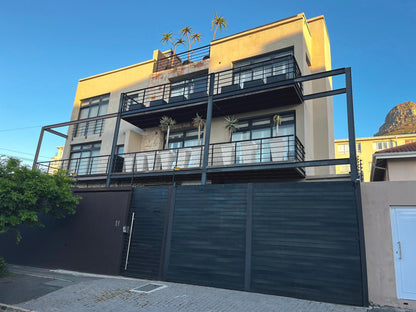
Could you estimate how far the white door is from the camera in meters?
5.70

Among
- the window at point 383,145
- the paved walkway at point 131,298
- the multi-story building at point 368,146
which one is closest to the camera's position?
the paved walkway at point 131,298

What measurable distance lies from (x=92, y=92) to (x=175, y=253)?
12293mm

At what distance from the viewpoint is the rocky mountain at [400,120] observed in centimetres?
6225

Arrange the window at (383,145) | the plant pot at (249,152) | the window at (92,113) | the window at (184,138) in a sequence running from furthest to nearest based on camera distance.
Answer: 1. the window at (383,145)
2. the window at (92,113)
3. the window at (184,138)
4. the plant pot at (249,152)

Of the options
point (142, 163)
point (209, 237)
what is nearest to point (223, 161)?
point (209, 237)

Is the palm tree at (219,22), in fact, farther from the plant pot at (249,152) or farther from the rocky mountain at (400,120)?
the rocky mountain at (400,120)

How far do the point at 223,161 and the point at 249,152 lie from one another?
1147 millimetres

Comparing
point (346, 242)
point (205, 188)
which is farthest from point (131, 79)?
point (346, 242)

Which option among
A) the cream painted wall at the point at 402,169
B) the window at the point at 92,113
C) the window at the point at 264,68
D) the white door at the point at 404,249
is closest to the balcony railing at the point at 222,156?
the window at the point at 264,68

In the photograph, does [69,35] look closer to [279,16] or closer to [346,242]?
[279,16]

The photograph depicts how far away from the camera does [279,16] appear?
11.7 meters

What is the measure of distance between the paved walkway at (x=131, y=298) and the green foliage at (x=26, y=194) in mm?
1848

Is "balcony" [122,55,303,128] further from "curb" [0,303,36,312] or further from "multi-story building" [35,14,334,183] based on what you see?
"curb" [0,303,36,312]

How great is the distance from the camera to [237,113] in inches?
444
